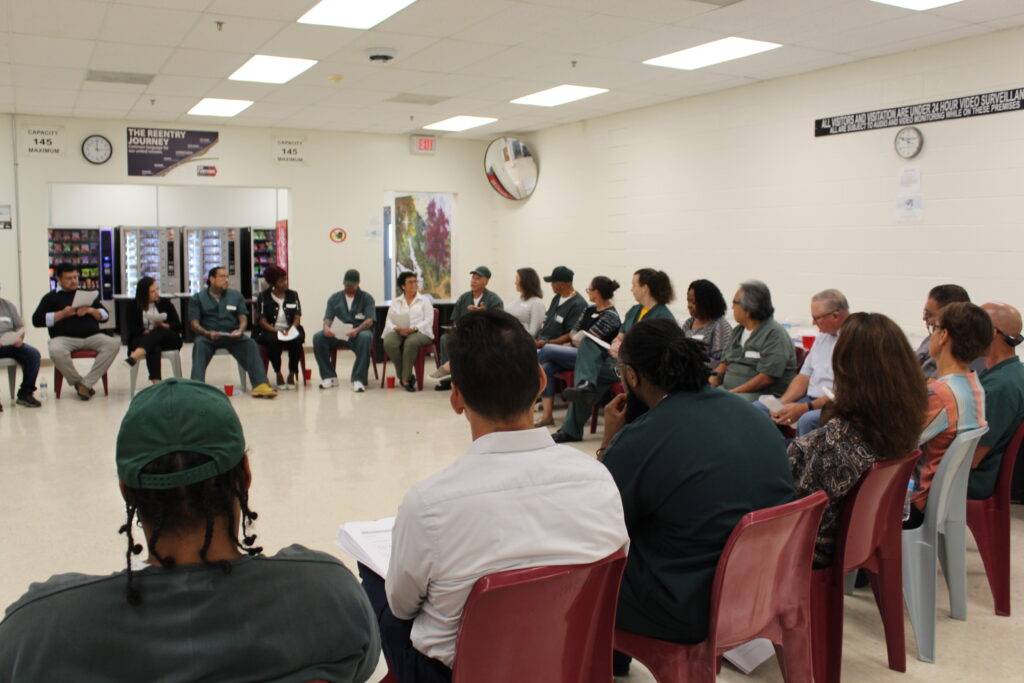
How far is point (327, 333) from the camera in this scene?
29.1 ft

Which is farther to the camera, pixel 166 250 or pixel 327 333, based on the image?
pixel 166 250

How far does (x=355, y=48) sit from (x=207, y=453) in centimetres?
603

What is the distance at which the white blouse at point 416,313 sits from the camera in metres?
8.78

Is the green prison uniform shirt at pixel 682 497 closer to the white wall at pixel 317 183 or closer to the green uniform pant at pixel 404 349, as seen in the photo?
the green uniform pant at pixel 404 349

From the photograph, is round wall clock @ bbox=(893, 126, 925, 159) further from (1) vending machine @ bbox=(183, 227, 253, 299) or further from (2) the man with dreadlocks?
(1) vending machine @ bbox=(183, 227, 253, 299)

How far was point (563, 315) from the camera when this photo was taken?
743 centimetres

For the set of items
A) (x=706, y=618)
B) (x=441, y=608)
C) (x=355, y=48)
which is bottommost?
(x=706, y=618)

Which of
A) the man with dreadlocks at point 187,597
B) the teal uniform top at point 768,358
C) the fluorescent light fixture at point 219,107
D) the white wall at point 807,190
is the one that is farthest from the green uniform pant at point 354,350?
the man with dreadlocks at point 187,597

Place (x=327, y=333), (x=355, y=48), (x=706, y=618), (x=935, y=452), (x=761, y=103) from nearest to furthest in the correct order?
1. (x=706, y=618)
2. (x=935, y=452)
3. (x=355, y=48)
4. (x=761, y=103)
5. (x=327, y=333)

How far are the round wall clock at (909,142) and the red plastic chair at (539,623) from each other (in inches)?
238

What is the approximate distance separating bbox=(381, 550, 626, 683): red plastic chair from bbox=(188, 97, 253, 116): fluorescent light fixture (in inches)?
329

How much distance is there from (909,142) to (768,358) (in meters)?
2.92

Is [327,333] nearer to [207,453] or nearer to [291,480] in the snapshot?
[291,480]

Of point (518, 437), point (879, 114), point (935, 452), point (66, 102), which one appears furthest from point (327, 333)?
point (518, 437)
